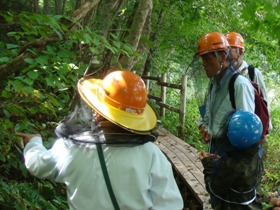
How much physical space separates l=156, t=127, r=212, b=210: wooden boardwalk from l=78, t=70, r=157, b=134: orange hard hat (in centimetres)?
250

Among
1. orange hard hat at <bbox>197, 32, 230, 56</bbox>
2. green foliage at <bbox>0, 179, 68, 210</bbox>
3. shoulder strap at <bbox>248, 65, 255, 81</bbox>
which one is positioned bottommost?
green foliage at <bbox>0, 179, 68, 210</bbox>

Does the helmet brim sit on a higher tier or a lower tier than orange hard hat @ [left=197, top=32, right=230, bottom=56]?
lower

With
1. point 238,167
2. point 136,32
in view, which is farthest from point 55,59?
point 136,32

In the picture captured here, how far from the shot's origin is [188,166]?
5.55m

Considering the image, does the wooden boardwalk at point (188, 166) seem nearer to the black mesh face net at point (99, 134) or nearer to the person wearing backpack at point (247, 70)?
the person wearing backpack at point (247, 70)

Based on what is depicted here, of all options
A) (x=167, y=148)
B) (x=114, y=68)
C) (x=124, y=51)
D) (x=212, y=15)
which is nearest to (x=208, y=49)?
(x=124, y=51)

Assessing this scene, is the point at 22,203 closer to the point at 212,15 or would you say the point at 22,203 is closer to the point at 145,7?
the point at 145,7

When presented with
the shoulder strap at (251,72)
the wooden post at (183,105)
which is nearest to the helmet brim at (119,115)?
the shoulder strap at (251,72)

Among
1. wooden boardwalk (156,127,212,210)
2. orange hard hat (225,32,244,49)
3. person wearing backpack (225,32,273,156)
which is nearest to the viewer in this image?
person wearing backpack (225,32,273,156)

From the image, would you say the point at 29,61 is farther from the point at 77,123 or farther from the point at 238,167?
the point at 238,167

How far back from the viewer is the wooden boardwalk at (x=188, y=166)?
4344mm

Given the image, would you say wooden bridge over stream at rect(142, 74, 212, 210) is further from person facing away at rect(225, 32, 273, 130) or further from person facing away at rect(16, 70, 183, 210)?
person facing away at rect(16, 70, 183, 210)

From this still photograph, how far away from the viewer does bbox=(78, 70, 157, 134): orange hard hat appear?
1741mm

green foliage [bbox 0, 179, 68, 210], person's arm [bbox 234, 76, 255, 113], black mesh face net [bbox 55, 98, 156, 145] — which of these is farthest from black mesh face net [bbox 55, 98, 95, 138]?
person's arm [bbox 234, 76, 255, 113]
